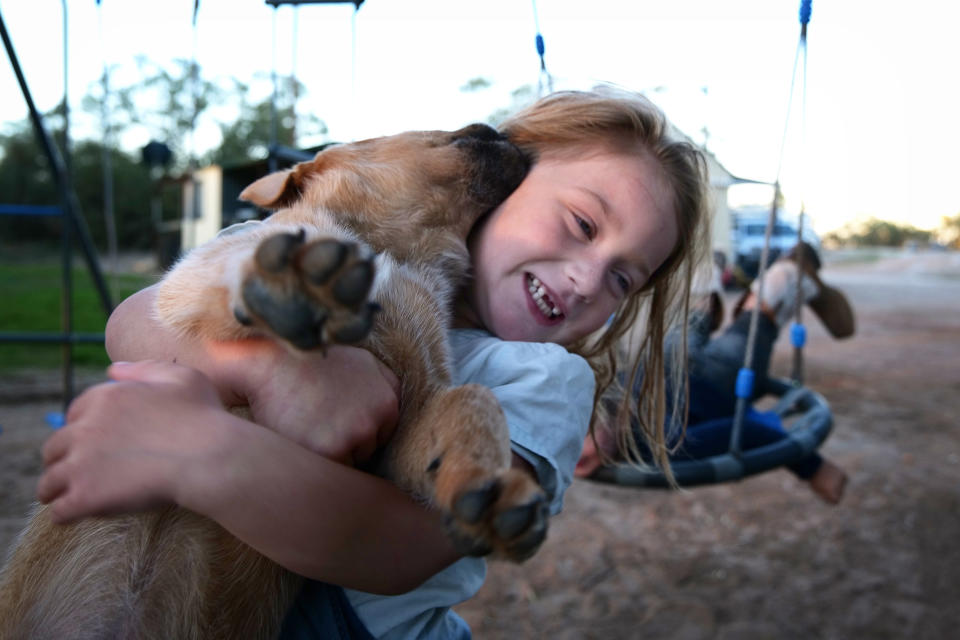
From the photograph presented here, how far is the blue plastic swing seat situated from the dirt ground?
0.95 metres

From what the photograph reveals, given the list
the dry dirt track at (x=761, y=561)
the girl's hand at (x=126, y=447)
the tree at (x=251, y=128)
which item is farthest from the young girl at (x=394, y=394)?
the tree at (x=251, y=128)

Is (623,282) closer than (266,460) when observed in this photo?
No

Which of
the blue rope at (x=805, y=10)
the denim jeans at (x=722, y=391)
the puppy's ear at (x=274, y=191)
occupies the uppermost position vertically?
the blue rope at (x=805, y=10)

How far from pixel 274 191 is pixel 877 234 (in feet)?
218

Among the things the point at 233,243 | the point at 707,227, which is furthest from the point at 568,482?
the point at 707,227

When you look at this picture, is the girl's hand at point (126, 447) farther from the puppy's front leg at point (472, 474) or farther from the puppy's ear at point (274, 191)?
the puppy's ear at point (274, 191)

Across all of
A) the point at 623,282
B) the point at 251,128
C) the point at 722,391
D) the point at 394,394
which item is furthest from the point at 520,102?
the point at 251,128

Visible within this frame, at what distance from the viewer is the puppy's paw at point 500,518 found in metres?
1.17

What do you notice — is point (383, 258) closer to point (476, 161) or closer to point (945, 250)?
point (476, 161)

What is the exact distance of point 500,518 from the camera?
1.17m

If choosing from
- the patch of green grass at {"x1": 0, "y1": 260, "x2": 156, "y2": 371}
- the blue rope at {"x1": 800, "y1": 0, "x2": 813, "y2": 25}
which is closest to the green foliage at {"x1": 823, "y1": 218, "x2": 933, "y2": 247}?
the patch of green grass at {"x1": 0, "y1": 260, "x2": 156, "y2": 371}

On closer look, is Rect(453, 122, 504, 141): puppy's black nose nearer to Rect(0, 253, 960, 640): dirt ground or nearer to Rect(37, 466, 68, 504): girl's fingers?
Rect(37, 466, 68, 504): girl's fingers

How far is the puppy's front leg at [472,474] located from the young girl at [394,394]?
7cm

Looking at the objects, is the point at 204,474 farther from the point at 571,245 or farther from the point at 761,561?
the point at 761,561
